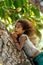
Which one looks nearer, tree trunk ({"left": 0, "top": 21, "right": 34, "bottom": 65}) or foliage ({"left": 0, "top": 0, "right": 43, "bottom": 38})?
tree trunk ({"left": 0, "top": 21, "right": 34, "bottom": 65})

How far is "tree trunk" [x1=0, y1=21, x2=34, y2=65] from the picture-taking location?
10.4 feet

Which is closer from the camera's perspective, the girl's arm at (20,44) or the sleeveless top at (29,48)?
the girl's arm at (20,44)

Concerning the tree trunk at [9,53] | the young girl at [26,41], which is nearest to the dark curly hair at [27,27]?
the young girl at [26,41]

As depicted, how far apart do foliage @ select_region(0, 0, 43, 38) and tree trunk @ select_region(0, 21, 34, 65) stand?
0.82 meters

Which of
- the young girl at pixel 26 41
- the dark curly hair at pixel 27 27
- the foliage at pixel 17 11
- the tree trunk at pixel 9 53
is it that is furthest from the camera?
the foliage at pixel 17 11

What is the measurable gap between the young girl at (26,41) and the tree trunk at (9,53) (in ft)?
0.18

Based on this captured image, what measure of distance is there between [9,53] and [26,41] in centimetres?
30

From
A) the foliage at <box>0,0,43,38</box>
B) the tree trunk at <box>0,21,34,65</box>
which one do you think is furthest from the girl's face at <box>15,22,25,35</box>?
the foliage at <box>0,0,43,38</box>

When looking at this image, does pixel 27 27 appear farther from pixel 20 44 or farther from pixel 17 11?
pixel 17 11

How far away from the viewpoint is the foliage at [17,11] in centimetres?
401

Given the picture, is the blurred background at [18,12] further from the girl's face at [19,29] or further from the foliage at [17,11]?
the girl's face at [19,29]

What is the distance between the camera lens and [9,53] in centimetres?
320

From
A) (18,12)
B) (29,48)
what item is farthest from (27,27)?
(18,12)

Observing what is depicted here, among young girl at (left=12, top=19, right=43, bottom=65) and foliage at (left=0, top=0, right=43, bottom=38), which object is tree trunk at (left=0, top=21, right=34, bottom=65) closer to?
young girl at (left=12, top=19, right=43, bottom=65)
